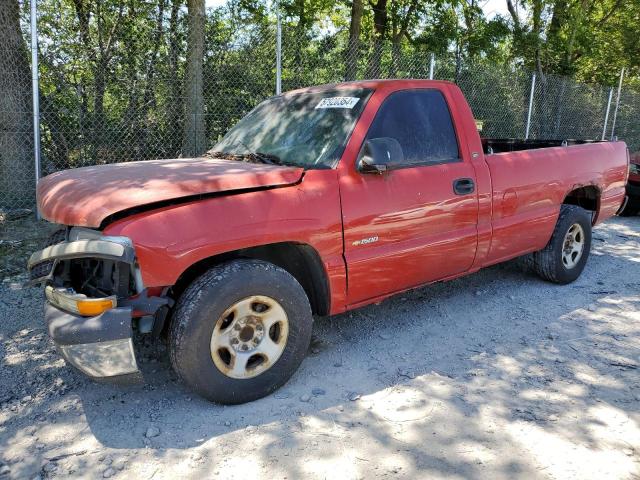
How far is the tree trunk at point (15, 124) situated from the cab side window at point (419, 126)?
4818 mm

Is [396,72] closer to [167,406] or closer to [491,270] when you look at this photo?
[491,270]

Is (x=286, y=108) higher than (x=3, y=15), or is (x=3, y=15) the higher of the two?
(x=3, y=15)

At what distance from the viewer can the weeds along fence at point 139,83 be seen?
6426 mm

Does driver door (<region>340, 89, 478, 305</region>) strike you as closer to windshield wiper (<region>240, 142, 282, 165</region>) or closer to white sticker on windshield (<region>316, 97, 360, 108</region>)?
white sticker on windshield (<region>316, 97, 360, 108</region>)

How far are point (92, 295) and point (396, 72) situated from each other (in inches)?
315

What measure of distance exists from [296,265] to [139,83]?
4726 mm

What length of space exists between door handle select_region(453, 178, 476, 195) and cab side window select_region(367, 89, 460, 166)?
186 mm

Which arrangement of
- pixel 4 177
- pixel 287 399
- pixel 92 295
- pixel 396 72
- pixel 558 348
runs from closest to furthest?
pixel 92 295
pixel 287 399
pixel 558 348
pixel 4 177
pixel 396 72

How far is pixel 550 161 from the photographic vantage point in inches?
192

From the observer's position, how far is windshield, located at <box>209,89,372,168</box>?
11.9 ft

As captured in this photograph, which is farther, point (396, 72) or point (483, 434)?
point (396, 72)

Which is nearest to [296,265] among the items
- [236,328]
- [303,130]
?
[236,328]

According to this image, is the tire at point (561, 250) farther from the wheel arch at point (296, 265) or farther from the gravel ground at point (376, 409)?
the wheel arch at point (296, 265)

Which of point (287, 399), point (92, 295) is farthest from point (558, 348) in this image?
point (92, 295)
